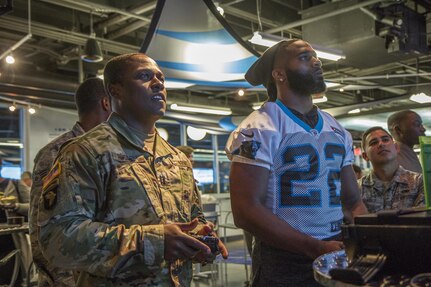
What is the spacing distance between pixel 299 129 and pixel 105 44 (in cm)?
657

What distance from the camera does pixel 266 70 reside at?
6.38ft

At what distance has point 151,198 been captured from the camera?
139 centimetres

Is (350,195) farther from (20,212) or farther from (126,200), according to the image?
(20,212)

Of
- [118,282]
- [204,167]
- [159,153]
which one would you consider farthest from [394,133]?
[204,167]

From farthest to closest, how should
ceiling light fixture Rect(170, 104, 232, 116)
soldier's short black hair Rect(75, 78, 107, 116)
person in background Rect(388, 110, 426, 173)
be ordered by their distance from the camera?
1. ceiling light fixture Rect(170, 104, 232, 116)
2. person in background Rect(388, 110, 426, 173)
3. soldier's short black hair Rect(75, 78, 107, 116)

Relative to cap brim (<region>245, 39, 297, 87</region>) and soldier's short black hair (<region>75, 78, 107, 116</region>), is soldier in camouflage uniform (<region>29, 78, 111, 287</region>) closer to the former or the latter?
soldier's short black hair (<region>75, 78, 107, 116</region>)

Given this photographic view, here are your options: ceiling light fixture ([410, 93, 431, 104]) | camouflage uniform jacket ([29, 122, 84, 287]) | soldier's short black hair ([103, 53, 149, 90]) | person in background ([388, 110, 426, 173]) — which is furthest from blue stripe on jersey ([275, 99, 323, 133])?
ceiling light fixture ([410, 93, 431, 104])

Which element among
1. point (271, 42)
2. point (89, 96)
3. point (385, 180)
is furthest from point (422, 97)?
point (89, 96)

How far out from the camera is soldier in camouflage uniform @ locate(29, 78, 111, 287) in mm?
2012

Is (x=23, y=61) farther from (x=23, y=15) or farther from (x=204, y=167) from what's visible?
(x=204, y=167)

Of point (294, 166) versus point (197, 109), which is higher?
point (197, 109)

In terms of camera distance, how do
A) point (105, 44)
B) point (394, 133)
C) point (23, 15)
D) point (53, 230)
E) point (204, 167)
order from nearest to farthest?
point (53, 230)
point (394, 133)
point (23, 15)
point (105, 44)
point (204, 167)

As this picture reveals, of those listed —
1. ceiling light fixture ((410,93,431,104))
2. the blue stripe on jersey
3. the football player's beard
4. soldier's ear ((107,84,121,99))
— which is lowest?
the blue stripe on jersey

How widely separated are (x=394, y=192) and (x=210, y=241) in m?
A: 1.84
